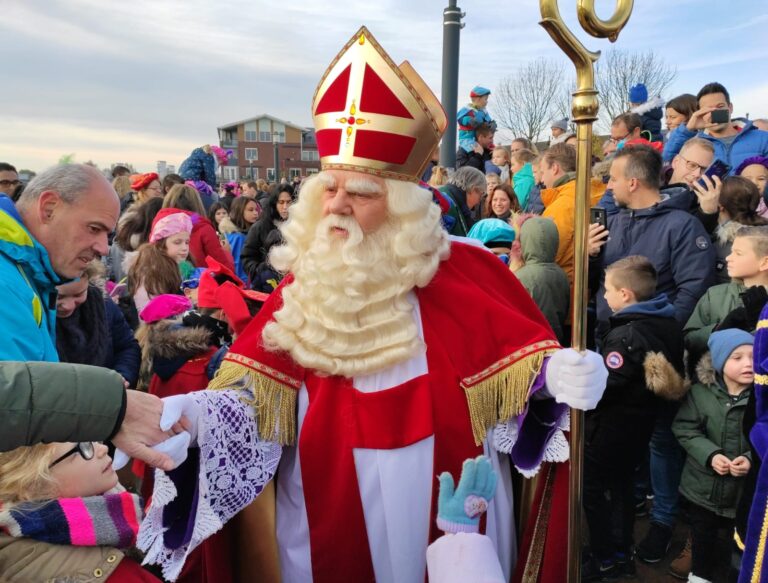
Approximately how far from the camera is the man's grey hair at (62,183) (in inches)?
92.5

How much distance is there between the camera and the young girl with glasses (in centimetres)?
151

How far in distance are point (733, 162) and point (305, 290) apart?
15.2ft

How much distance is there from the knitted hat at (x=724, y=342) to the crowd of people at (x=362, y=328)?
11mm

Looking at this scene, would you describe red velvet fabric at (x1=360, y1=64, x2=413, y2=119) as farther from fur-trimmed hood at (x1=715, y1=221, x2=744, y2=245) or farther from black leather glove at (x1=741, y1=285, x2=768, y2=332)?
fur-trimmed hood at (x1=715, y1=221, x2=744, y2=245)

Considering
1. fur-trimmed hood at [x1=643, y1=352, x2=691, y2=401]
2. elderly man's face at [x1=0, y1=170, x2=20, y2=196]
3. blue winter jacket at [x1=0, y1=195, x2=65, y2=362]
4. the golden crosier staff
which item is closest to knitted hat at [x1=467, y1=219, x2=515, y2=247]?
fur-trimmed hood at [x1=643, y1=352, x2=691, y2=401]

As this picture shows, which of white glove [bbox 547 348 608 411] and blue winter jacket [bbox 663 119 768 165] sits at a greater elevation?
blue winter jacket [bbox 663 119 768 165]

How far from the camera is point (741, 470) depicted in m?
3.03

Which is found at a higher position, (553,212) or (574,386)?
(553,212)

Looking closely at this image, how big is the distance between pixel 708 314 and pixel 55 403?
11.1ft

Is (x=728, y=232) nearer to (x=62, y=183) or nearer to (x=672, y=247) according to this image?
(x=672, y=247)

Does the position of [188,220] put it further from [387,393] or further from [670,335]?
[670,335]

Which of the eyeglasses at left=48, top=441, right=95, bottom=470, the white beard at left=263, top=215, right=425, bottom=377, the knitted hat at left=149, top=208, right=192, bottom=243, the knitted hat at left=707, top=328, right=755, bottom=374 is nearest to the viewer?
the eyeglasses at left=48, top=441, right=95, bottom=470

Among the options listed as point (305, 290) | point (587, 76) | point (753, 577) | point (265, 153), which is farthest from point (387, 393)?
point (265, 153)

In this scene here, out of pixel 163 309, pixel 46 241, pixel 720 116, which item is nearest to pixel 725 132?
pixel 720 116
